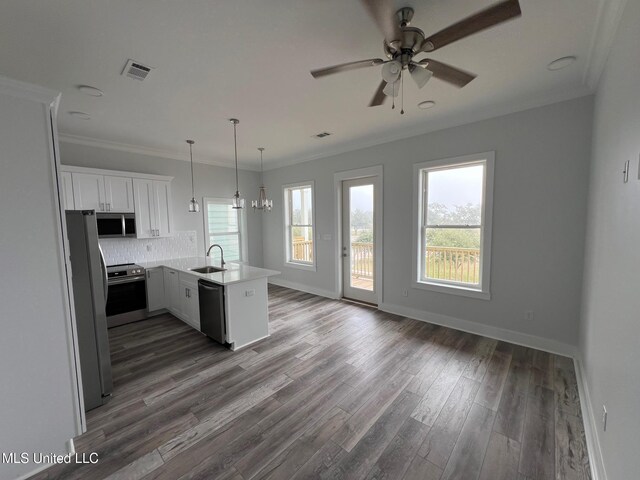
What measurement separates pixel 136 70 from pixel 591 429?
14.5 ft

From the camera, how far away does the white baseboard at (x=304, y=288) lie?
523 centimetres

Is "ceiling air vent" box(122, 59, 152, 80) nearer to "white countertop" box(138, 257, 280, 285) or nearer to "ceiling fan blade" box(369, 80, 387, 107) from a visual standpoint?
"ceiling fan blade" box(369, 80, 387, 107)

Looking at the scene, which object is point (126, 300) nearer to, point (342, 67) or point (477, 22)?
point (342, 67)

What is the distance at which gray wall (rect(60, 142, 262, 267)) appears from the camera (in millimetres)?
4141

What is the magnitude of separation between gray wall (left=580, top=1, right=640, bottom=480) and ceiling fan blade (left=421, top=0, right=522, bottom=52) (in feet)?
2.20

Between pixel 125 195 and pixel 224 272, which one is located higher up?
pixel 125 195

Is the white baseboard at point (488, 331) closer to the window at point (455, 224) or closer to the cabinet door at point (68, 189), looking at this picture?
the window at point (455, 224)

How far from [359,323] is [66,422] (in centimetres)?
315

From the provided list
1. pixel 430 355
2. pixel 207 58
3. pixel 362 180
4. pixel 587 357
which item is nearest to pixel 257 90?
pixel 207 58

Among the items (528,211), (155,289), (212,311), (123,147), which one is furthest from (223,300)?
(528,211)

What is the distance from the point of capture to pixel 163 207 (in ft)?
15.3

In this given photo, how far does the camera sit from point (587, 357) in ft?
7.49

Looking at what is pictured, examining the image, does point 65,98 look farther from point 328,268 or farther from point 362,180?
point 328,268

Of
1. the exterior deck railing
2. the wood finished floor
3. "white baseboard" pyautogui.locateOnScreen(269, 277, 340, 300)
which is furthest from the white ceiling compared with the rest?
"white baseboard" pyautogui.locateOnScreen(269, 277, 340, 300)
